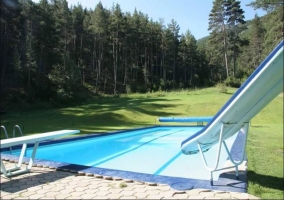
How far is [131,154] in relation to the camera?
8.36 metres

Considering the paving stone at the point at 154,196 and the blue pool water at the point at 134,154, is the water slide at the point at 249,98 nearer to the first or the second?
the paving stone at the point at 154,196

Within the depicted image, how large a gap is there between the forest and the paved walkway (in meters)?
17.9

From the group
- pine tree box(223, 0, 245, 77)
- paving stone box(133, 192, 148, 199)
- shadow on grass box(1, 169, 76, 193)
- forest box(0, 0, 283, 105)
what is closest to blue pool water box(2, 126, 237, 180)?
paving stone box(133, 192, 148, 199)

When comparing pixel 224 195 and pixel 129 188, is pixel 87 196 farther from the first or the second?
pixel 224 195

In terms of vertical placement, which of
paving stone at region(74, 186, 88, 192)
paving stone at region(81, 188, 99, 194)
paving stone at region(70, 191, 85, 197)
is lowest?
paving stone at region(74, 186, 88, 192)

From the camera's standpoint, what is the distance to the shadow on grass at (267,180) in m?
3.60

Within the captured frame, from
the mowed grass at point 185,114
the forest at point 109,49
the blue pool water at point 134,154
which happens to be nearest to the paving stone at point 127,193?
the mowed grass at point 185,114

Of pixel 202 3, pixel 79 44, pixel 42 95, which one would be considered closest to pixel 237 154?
pixel 202 3

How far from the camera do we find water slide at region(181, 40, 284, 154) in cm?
292

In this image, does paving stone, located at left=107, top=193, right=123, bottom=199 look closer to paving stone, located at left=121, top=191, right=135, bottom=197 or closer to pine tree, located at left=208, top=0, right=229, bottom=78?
paving stone, located at left=121, top=191, right=135, bottom=197

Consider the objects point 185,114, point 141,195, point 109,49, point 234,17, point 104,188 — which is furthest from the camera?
point 109,49

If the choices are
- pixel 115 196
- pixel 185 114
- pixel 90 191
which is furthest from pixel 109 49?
pixel 115 196

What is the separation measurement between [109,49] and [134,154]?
32793mm

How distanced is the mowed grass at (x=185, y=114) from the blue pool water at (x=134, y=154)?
996mm
